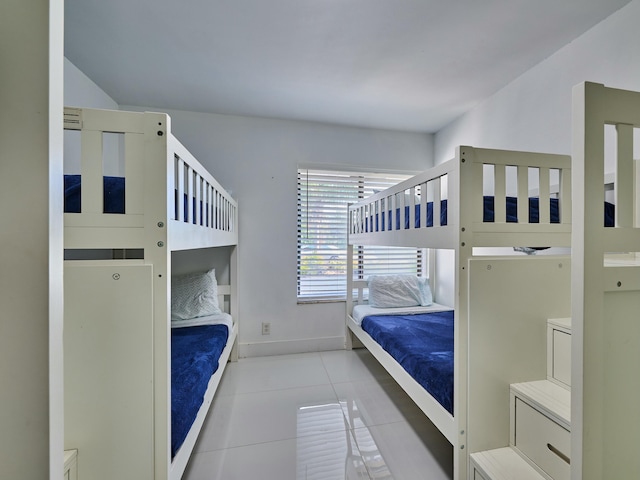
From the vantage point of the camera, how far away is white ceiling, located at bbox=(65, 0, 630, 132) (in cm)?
138

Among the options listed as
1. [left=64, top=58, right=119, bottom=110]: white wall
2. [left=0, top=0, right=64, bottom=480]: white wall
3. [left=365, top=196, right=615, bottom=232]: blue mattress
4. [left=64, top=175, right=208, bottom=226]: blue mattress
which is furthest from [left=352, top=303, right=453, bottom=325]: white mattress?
[left=64, top=58, right=119, bottom=110]: white wall

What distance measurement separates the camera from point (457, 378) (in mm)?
1068

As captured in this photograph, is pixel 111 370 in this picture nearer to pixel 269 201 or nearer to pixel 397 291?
pixel 269 201

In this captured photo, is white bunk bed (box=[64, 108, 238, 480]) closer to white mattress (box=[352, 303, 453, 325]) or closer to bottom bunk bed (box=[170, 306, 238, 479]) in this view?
bottom bunk bed (box=[170, 306, 238, 479])

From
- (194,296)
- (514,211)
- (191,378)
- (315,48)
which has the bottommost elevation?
(191,378)

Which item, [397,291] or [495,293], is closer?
[495,293]

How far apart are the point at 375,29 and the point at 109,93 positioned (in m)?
2.07

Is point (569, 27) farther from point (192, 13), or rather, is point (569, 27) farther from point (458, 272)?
point (192, 13)

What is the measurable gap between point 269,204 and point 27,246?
2.32 metres

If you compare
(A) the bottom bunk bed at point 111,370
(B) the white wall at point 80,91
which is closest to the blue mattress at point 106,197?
(A) the bottom bunk bed at point 111,370

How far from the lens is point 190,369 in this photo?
1.22 metres

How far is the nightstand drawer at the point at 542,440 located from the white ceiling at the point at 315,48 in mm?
1812

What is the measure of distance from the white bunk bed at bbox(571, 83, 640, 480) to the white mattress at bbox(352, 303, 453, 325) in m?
1.71

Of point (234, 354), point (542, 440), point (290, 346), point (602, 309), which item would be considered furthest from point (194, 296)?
point (602, 309)
